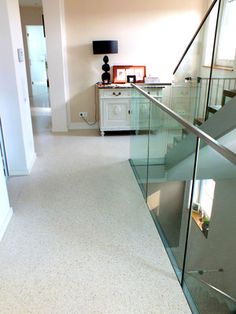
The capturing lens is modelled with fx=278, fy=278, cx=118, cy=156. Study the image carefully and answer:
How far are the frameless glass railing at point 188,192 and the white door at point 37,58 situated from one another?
25.9 ft

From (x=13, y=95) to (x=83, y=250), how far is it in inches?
78.7

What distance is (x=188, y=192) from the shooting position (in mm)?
2875

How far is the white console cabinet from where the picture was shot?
4883 mm

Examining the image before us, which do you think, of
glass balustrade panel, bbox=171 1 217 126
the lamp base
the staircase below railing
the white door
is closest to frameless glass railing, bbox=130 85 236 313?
the staircase below railing

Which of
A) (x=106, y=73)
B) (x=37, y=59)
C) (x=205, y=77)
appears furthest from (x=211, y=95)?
(x=37, y=59)

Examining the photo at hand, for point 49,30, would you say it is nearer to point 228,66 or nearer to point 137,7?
point 137,7

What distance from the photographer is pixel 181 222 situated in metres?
3.10

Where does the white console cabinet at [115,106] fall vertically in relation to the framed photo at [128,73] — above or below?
below

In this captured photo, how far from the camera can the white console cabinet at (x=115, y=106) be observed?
4.88 metres

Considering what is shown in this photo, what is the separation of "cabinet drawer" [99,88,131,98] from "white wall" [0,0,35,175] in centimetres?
160

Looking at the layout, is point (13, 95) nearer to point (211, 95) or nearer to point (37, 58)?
point (211, 95)

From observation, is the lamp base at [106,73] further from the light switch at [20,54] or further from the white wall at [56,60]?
the light switch at [20,54]

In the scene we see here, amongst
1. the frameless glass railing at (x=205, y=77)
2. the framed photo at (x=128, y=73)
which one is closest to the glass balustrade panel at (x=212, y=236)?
the frameless glass railing at (x=205, y=77)

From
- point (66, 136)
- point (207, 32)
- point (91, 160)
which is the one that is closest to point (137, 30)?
point (207, 32)
